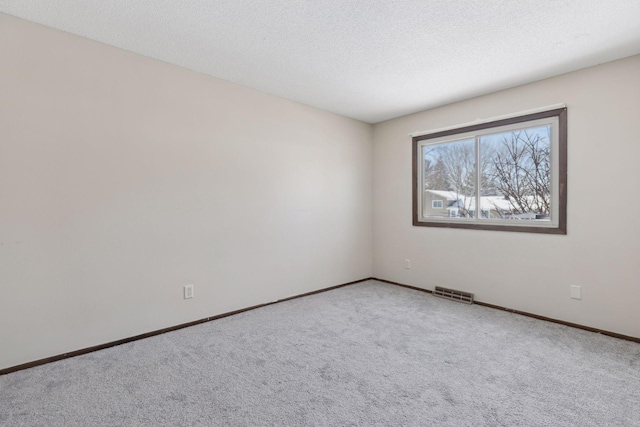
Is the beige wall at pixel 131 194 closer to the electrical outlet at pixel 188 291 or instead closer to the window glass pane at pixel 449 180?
the electrical outlet at pixel 188 291

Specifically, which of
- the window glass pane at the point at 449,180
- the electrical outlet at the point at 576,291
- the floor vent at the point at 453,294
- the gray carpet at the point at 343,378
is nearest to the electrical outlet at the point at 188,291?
the gray carpet at the point at 343,378

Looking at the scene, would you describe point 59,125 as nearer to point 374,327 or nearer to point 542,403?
point 374,327

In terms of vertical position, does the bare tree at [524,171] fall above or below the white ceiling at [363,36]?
below

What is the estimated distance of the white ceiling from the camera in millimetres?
1991

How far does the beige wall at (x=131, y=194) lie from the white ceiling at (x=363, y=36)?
0.98 ft

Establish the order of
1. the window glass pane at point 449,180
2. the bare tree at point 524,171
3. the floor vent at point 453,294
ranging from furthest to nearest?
the window glass pane at point 449,180 < the floor vent at point 453,294 < the bare tree at point 524,171

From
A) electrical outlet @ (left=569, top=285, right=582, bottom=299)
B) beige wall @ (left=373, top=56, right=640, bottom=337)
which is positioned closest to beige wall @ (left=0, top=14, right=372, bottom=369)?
beige wall @ (left=373, top=56, right=640, bottom=337)

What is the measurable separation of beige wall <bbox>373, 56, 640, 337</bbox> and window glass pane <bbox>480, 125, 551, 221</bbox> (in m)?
0.23

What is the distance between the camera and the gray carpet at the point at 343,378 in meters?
1.65

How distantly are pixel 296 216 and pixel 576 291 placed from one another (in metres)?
2.91

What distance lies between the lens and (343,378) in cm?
200

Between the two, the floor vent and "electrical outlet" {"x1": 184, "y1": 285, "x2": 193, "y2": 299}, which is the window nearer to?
the floor vent

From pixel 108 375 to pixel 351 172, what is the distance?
3.47 meters

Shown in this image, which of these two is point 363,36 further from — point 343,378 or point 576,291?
point 576,291
